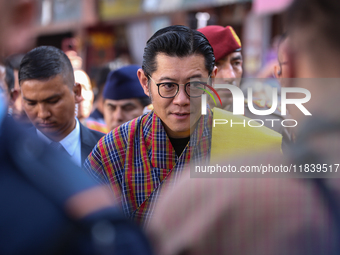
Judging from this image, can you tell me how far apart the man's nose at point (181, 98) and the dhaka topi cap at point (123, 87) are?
1372 millimetres

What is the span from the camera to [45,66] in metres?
2.18

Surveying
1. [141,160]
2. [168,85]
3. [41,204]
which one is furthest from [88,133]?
[41,204]

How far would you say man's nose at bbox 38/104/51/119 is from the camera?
2133 millimetres

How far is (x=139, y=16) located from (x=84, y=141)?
7297 millimetres

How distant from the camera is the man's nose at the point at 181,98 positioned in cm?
163

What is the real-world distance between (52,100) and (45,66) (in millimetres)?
198

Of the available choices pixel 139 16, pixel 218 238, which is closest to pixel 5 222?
pixel 218 238

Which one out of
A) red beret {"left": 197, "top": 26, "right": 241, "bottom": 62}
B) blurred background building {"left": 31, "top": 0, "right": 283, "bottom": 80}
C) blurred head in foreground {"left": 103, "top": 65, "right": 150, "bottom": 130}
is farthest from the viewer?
blurred background building {"left": 31, "top": 0, "right": 283, "bottom": 80}

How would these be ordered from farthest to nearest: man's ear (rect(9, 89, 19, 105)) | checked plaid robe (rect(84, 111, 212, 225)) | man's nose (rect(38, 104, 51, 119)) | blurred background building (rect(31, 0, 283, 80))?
blurred background building (rect(31, 0, 283, 80)), man's ear (rect(9, 89, 19, 105)), man's nose (rect(38, 104, 51, 119)), checked plaid robe (rect(84, 111, 212, 225))

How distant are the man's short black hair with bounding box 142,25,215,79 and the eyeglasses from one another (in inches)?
4.2

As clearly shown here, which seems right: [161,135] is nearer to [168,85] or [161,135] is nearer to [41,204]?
[168,85]

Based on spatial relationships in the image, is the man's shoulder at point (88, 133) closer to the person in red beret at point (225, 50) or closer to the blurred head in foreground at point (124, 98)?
the blurred head in foreground at point (124, 98)

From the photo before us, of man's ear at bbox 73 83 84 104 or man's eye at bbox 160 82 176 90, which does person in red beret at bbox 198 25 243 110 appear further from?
man's ear at bbox 73 83 84 104

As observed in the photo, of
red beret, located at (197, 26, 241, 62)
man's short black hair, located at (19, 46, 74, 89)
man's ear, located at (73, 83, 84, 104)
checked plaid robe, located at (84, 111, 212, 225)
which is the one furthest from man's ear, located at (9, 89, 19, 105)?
red beret, located at (197, 26, 241, 62)
